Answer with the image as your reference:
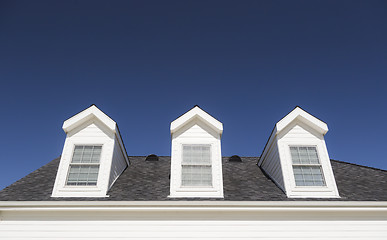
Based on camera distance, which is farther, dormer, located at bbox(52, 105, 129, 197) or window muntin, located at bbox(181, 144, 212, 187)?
window muntin, located at bbox(181, 144, 212, 187)

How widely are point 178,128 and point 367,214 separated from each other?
6513mm

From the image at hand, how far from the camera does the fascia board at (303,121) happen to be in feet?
29.5

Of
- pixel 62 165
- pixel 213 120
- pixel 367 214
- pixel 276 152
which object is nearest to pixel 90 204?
pixel 62 165

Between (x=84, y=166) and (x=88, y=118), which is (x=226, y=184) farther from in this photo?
(x=88, y=118)

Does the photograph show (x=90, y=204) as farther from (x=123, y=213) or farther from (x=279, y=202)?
(x=279, y=202)

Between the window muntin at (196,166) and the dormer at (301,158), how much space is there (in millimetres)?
2580

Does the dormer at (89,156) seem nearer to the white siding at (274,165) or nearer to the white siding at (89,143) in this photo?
the white siding at (89,143)

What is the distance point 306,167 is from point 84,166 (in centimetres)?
769

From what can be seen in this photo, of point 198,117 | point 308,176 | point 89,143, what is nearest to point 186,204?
point 198,117

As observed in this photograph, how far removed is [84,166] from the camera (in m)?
8.37

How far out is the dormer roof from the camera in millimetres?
8938
